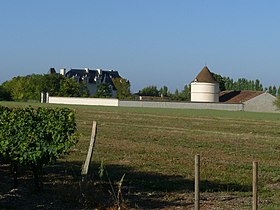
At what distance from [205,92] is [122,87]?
136ft

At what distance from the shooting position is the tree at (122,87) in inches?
6752

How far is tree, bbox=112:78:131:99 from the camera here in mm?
171500

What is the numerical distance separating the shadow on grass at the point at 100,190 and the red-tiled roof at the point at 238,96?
122311 millimetres

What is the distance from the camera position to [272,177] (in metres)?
18.5

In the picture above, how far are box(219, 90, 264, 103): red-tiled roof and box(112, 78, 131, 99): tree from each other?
97.5 ft

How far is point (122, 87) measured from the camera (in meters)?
180

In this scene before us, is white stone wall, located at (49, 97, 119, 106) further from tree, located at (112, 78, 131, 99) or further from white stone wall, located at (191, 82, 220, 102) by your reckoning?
tree, located at (112, 78, 131, 99)

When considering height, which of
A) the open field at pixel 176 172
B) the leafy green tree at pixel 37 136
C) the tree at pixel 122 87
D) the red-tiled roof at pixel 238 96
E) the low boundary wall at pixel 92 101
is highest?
the tree at pixel 122 87

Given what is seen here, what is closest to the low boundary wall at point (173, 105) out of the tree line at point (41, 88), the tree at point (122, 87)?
the tree line at point (41, 88)

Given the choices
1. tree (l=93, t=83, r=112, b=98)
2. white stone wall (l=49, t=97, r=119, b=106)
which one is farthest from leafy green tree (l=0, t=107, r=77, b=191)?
tree (l=93, t=83, r=112, b=98)

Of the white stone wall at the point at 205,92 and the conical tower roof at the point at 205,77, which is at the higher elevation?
the conical tower roof at the point at 205,77

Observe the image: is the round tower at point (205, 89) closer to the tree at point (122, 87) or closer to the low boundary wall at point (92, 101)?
the low boundary wall at point (92, 101)

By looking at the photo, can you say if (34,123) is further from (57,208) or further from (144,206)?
(144,206)

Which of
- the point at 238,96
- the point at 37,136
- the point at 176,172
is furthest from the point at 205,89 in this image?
the point at 37,136
